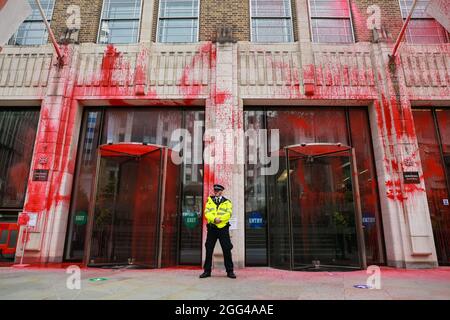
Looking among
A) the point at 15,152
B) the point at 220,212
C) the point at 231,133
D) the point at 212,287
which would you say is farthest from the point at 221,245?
the point at 15,152

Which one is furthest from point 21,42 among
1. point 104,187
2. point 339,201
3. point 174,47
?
point 339,201

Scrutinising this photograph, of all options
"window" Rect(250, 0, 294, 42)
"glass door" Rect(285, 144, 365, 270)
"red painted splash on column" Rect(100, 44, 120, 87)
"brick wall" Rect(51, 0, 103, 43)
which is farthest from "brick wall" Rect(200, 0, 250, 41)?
"glass door" Rect(285, 144, 365, 270)

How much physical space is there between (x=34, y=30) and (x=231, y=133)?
8.47 m

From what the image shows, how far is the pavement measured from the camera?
436 centimetres

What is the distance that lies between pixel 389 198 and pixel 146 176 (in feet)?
23.9

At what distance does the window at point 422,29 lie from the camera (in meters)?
10.2

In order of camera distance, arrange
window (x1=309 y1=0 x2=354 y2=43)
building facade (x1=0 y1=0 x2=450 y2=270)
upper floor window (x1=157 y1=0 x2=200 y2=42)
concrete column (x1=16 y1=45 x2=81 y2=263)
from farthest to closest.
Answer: upper floor window (x1=157 y1=0 x2=200 y2=42) → window (x1=309 y1=0 x2=354 y2=43) → concrete column (x1=16 y1=45 x2=81 y2=263) → building facade (x1=0 y1=0 x2=450 y2=270)

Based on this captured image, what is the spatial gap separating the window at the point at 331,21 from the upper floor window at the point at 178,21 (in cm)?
433

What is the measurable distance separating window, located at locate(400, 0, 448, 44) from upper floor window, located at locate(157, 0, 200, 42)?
760 cm

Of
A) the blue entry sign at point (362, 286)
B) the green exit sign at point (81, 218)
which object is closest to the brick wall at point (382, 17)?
the blue entry sign at point (362, 286)

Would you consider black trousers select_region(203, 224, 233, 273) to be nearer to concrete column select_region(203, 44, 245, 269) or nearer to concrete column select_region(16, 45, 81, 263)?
concrete column select_region(203, 44, 245, 269)

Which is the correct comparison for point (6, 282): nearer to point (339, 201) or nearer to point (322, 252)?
point (322, 252)

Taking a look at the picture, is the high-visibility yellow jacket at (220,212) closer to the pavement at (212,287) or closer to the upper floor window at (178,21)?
Result: the pavement at (212,287)

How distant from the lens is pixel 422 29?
1038 cm
